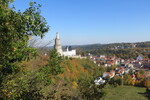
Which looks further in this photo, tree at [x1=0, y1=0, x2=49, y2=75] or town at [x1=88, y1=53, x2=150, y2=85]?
town at [x1=88, y1=53, x2=150, y2=85]

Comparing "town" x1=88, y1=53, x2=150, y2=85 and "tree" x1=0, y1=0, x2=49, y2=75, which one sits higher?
"tree" x1=0, y1=0, x2=49, y2=75

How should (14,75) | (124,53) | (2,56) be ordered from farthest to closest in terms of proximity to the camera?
(124,53), (14,75), (2,56)

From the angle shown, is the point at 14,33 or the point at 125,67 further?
the point at 125,67

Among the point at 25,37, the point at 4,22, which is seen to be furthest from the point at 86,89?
the point at 4,22

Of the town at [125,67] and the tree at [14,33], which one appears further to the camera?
the town at [125,67]

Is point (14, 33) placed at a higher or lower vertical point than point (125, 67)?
higher

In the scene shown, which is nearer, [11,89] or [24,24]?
[24,24]

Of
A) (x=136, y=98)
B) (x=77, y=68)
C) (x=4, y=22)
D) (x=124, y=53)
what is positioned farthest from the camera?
(x=124, y=53)

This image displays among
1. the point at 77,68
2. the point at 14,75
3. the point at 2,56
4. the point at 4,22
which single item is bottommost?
the point at 77,68

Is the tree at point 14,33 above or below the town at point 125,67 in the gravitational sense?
above

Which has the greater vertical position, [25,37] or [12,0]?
[12,0]

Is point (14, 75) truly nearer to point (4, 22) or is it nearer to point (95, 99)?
point (4, 22)
